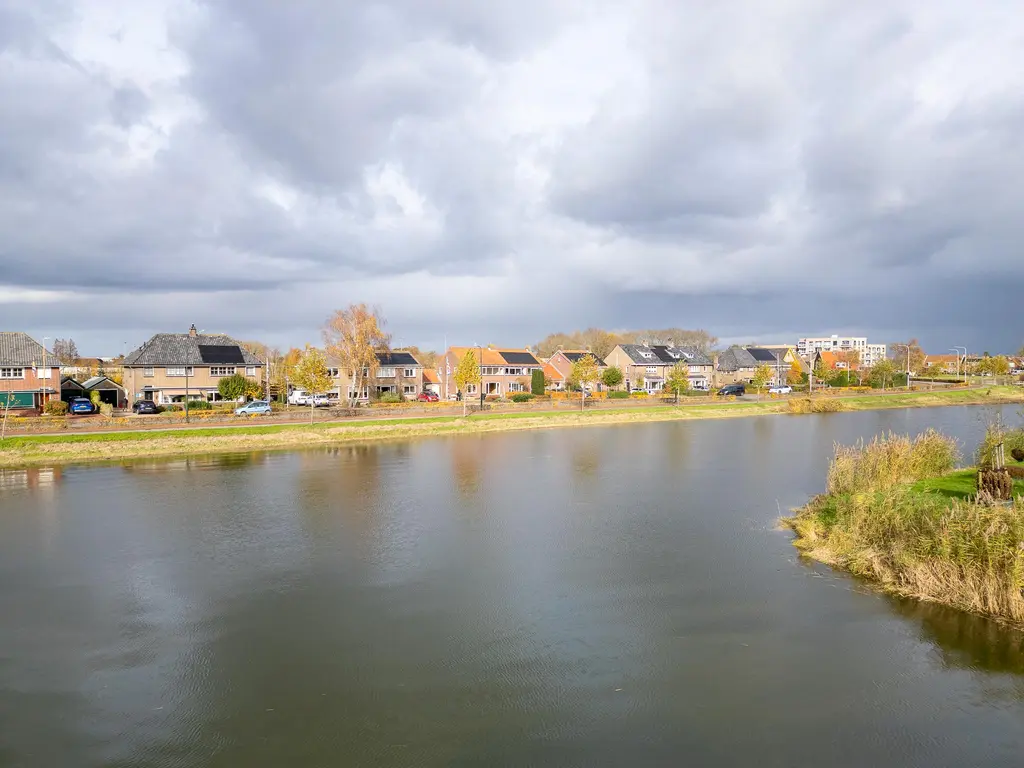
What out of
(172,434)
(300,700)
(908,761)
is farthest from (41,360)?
(908,761)

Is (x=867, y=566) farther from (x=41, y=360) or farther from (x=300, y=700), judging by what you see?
(x=41, y=360)

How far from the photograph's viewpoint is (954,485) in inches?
826

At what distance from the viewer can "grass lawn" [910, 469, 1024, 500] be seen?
19.2 metres

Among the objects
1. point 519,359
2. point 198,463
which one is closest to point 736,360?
point 519,359

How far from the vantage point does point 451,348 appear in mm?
77750

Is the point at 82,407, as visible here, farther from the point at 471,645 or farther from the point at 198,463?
the point at 471,645

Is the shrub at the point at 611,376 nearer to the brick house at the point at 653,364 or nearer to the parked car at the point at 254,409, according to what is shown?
→ the brick house at the point at 653,364

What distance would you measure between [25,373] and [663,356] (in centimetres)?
7242

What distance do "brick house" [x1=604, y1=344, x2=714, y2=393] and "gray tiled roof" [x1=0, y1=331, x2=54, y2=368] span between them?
60157 millimetres

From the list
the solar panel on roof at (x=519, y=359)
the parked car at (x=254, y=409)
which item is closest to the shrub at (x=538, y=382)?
the solar panel on roof at (x=519, y=359)

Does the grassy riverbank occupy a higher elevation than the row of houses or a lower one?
lower

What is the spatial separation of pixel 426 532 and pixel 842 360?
12989cm

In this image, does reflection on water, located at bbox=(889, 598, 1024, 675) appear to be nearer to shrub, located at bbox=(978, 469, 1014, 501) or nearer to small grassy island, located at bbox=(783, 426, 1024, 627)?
small grassy island, located at bbox=(783, 426, 1024, 627)

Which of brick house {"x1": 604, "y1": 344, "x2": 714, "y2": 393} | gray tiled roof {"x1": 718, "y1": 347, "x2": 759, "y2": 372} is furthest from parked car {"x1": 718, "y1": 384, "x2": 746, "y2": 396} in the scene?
gray tiled roof {"x1": 718, "y1": 347, "x2": 759, "y2": 372}
